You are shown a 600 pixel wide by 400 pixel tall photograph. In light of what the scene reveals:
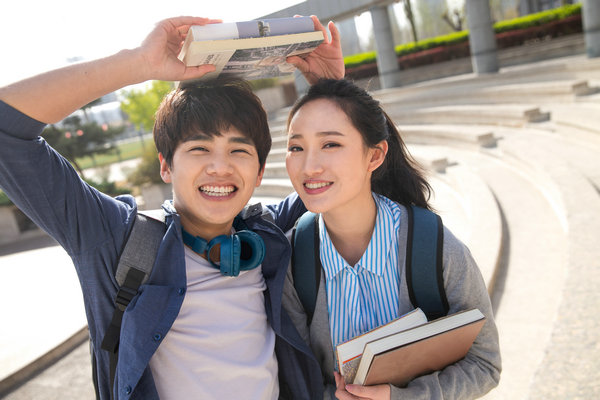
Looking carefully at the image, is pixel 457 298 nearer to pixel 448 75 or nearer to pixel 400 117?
pixel 400 117

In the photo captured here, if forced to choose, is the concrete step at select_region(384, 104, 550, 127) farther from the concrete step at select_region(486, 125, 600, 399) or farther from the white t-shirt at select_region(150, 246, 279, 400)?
the white t-shirt at select_region(150, 246, 279, 400)

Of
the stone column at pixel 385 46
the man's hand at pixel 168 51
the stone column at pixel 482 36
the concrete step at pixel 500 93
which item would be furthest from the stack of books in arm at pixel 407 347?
the stone column at pixel 385 46

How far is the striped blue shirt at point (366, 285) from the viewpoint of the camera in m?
1.74

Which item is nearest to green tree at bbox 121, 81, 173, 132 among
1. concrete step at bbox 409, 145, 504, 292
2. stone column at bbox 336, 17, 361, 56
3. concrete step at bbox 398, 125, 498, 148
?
concrete step at bbox 398, 125, 498, 148

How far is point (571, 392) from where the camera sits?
6.29 ft

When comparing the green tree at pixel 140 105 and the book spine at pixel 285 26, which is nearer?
the book spine at pixel 285 26

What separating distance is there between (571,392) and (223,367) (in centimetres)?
143

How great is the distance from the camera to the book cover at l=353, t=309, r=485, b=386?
55.7 inches

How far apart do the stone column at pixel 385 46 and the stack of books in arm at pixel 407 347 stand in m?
12.4

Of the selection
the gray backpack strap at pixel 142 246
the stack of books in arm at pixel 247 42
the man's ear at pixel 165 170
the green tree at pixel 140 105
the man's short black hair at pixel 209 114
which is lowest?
the gray backpack strap at pixel 142 246

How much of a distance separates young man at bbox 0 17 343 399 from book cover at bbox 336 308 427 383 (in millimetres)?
269

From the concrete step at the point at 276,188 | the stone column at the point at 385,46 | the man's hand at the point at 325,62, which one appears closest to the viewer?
the man's hand at the point at 325,62

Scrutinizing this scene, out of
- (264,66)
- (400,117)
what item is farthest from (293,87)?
(264,66)

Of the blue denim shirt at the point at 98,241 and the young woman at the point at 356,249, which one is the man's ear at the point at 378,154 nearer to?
the young woman at the point at 356,249
